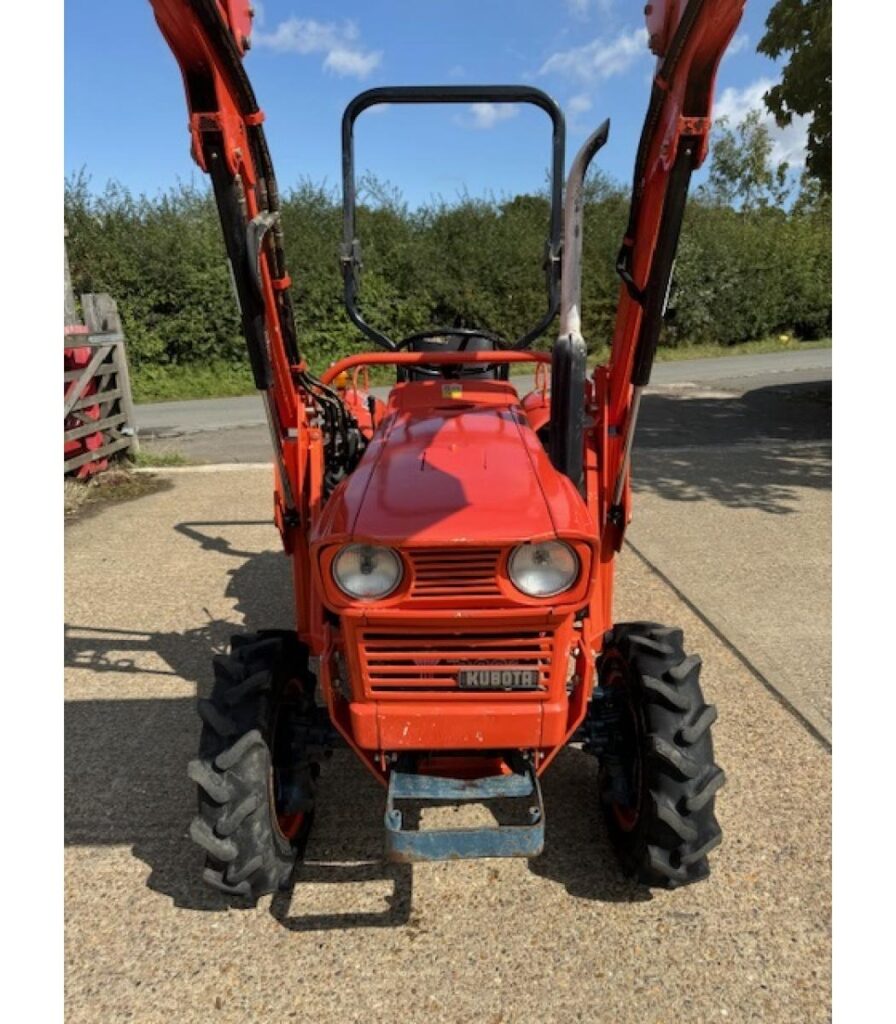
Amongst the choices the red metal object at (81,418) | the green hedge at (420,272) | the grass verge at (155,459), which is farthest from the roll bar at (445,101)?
the green hedge at (420,272)

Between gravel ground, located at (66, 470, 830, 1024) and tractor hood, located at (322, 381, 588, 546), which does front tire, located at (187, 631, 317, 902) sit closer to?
gravel ground, located at (66, 470, 830, 1024)

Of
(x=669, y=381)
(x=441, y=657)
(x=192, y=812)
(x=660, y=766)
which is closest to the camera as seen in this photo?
(x=441, y=657)

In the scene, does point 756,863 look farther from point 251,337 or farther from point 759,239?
point 759,239

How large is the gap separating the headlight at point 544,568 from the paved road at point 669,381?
408 inches

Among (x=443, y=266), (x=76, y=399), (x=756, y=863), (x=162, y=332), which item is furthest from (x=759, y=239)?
(x=756, y=863)

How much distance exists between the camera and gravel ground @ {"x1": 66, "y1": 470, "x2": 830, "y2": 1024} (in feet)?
6.99

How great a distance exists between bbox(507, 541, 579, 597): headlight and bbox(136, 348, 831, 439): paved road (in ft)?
34.0

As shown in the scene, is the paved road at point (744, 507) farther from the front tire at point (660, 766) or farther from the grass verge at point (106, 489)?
the grass verge at point (106, 489)

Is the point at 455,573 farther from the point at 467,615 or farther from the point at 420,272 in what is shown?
the point at 420,272

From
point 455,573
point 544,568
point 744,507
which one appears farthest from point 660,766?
point 744,507

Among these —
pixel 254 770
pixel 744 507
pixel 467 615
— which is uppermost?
pixel 467 615

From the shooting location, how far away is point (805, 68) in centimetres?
932

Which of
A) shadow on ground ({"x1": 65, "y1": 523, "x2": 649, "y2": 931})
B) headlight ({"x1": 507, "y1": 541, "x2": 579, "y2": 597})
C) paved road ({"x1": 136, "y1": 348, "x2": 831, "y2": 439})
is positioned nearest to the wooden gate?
paved road ({"x1": 136, "y1": 348, "x2": 831, "y2": 439})

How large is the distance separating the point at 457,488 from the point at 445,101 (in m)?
2.00
